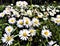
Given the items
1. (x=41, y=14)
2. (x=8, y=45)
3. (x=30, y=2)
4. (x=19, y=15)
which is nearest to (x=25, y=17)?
(x=19, y=15)

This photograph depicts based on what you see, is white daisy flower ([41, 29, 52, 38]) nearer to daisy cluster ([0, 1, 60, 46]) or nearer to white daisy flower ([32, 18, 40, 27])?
daisy cluster ([0, 1, 60, 46])

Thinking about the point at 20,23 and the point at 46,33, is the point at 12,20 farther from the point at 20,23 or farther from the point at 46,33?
the point at 46,33

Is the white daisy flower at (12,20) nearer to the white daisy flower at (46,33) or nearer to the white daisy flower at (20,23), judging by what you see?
the white daisy flower at (20,23)

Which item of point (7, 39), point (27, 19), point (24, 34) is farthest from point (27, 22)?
point (7, 39)

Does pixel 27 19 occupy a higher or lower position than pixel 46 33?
higher

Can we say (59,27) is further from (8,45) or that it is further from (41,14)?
(8,45)

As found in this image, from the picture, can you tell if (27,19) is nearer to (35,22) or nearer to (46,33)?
(35,22)

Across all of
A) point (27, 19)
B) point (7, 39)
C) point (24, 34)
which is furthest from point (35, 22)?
point (7, 39)

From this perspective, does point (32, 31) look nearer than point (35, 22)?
Yes

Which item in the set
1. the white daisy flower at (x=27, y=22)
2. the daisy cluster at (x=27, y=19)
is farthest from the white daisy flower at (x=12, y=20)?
the white daisy flower at (x=27, y=22)
